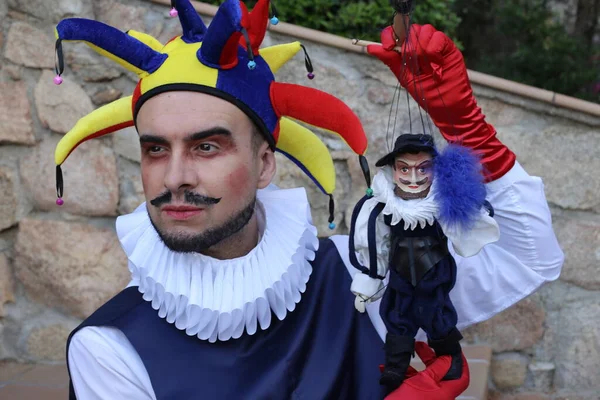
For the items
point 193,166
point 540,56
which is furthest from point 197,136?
point 540,56

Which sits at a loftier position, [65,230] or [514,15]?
[514,15]

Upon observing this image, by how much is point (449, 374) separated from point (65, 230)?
6.79ft

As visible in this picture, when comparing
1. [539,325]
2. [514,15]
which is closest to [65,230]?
[539,325]

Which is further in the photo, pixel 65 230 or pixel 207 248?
pixel 65 230

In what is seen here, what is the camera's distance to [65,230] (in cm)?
327

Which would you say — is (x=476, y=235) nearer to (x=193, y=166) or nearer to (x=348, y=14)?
(x=193, y=166)

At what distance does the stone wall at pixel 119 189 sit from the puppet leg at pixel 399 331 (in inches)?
57.4

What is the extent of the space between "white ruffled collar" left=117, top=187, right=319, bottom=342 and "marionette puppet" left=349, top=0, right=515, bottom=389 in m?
0.27

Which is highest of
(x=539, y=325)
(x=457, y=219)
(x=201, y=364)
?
(x=457, y=219)

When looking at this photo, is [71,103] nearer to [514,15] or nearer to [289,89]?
[289,89]

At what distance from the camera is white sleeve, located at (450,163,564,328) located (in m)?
1.81

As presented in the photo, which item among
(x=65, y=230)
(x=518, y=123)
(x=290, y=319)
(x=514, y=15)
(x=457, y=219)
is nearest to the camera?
(x=457, y=219)

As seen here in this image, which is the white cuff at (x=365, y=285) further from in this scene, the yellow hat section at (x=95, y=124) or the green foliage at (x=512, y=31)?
the green foliage at (x=512, y=31)

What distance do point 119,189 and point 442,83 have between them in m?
1.89
